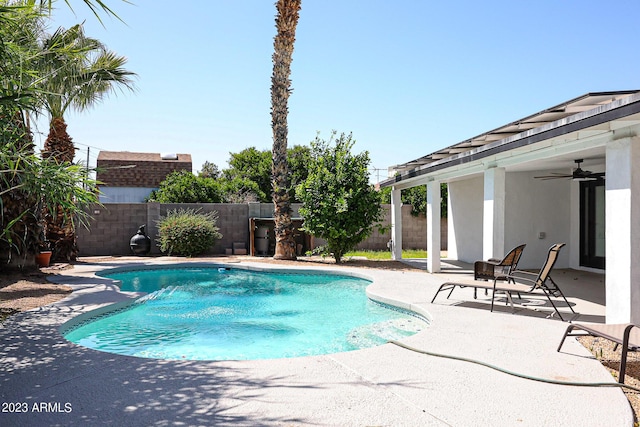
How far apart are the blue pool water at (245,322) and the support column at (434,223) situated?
1987 millimetres

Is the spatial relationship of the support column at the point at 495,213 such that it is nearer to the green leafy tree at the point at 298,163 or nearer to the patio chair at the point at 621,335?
the patio chair at the point at 621,335

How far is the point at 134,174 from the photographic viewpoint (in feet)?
116

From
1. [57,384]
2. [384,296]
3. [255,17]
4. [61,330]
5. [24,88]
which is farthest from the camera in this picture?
[255,17]

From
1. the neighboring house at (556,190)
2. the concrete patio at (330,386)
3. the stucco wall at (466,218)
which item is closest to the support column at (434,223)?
the neighboring house at (556,190)

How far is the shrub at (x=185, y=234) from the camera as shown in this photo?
1756 centimetres

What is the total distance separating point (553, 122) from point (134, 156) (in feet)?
121

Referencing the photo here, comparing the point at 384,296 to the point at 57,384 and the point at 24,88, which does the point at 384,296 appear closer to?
the point at 57,384

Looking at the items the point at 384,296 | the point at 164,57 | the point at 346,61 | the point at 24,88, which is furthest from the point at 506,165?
the point at 164,57

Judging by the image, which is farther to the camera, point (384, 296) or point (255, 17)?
point (255, 17)

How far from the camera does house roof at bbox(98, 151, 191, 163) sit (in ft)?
122

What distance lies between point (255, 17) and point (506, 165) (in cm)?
1032

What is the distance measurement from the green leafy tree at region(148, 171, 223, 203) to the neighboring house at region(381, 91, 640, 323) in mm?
13649

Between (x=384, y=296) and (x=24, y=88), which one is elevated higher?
(x=24, y=88)

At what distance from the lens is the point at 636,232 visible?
5.84 metres
